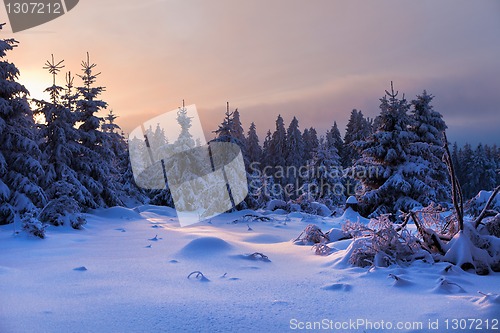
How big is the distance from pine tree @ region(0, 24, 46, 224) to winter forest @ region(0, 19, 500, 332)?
4 centimetres

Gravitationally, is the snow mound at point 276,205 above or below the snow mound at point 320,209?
above

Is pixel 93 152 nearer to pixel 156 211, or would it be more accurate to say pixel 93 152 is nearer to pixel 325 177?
Result: pixel 156 211

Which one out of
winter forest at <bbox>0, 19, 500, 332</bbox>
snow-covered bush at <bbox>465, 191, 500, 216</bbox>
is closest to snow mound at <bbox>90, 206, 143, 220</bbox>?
winter forest at <bbox>0, 19, 500, 332</bbox>

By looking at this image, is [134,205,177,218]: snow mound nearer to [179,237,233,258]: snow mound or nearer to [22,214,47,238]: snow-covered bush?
[22,214,47,238]: snow-covered bush

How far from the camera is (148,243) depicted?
27.6ft

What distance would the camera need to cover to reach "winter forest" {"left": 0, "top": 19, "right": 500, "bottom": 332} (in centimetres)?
526

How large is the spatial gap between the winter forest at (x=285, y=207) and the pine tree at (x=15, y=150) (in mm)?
42

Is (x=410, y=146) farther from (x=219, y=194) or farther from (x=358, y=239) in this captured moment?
(x=358, y=239)

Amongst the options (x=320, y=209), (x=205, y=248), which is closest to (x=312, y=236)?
(x=205, y=248)

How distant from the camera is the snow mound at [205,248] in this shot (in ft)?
22.6

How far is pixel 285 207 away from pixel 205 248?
1284 centimetres

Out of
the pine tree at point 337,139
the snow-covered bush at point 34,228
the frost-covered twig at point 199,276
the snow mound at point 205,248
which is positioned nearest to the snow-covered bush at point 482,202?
the snow mound at point 205,248

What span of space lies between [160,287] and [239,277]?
121cm

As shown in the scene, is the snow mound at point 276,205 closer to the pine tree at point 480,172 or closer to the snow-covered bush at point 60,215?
the snow-covered bush at point 60,215
